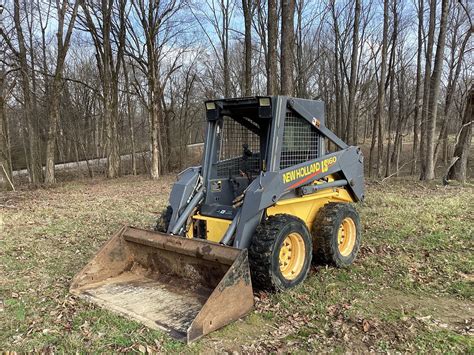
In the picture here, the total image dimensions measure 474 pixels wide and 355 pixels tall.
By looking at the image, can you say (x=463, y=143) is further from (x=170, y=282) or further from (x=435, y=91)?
(x=170, y=282)

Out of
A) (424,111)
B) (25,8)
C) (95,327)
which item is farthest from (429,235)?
(25,8)

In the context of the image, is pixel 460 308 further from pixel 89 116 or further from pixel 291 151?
pixel 89 116

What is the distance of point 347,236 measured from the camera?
5691 mm

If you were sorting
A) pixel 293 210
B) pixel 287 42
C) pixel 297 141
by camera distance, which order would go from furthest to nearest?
pixel 287 42 → pixel 297 141 → pixel 293 210

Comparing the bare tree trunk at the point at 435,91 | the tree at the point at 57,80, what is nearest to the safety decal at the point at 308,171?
the bare tree trunk at the point at 435,91

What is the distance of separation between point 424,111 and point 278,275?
14.4 m

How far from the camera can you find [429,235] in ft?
21.5

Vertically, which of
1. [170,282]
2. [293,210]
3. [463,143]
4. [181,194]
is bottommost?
[170,282]

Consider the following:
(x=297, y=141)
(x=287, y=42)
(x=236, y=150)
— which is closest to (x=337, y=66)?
(x=287, y=42)

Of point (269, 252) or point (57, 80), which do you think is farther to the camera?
point (57, 80)

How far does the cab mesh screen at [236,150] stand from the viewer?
5570 mm

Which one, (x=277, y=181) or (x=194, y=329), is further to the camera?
(x=277, y=181)

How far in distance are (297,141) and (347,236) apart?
1.61 m

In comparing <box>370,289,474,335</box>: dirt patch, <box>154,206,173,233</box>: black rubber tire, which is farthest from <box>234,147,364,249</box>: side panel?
<box>370,289,474,335</box>: dirt patch
